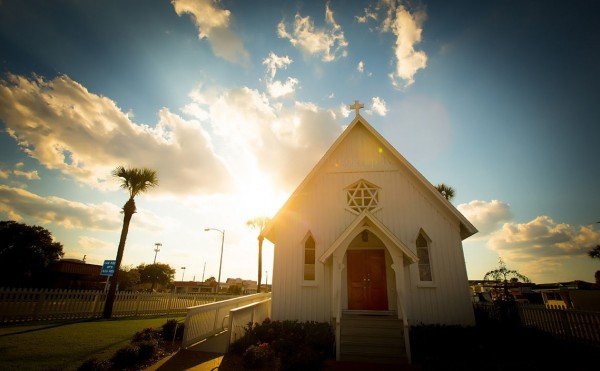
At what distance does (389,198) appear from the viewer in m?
11.2

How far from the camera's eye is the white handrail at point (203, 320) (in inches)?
349

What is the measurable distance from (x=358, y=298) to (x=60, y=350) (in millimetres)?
9678

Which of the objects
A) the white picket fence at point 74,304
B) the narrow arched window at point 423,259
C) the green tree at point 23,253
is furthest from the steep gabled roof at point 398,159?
the green tree at point 23,253

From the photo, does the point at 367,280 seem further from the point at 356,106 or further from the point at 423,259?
the point at 356,106

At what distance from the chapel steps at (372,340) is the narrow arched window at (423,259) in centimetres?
238

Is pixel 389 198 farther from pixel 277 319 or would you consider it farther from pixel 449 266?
pixel 277 319

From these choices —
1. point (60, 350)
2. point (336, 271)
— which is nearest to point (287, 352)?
point (336, 271)

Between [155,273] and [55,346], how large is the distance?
6030 cm

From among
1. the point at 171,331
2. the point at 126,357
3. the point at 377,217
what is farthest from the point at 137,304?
the point at 377,217

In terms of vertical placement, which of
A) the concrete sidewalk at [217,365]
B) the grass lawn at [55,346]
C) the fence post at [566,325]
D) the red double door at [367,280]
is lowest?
the concrete sidewalk at [217,365]

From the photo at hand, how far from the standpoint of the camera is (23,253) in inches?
1212

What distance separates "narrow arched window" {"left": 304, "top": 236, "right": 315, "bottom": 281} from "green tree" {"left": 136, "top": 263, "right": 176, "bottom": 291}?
6152cm

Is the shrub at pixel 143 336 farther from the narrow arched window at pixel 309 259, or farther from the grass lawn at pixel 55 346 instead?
the narrow arched window at pixel 309 259

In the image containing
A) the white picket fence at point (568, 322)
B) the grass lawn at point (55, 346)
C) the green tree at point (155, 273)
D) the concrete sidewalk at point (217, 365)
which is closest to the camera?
the grass lawn at point (55, 346)
